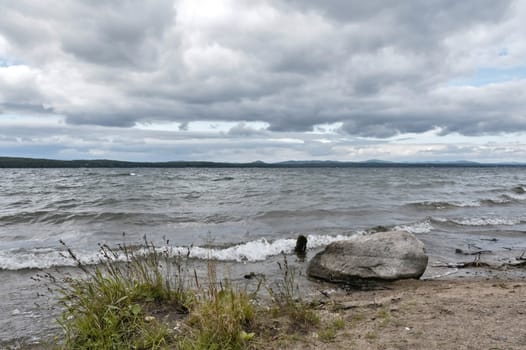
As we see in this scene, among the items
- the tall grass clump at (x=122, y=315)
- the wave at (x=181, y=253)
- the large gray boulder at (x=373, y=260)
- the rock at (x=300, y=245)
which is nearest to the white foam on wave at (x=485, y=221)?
the wave at (x=181, y=253)

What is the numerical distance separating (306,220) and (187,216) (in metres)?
6.07

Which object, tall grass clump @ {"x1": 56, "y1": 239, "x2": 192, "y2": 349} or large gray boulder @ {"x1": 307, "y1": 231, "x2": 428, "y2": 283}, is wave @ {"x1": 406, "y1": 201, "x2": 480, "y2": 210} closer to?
large gray boulder @ {"x1": 307, "y1": 231, "x2": 428, "y2": 283}

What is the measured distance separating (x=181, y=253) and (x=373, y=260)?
5540 millimetres

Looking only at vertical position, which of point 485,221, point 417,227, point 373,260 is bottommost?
point 485,221

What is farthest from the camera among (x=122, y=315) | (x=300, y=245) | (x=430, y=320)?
(x=300, y=245)

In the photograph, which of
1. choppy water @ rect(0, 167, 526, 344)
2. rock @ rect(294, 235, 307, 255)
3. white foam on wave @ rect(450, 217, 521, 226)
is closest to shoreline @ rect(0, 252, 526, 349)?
choppy water @ rect(0, 167, 526, 344)

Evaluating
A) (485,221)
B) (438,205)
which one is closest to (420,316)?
(485,221)

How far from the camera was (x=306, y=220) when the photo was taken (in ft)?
56.0

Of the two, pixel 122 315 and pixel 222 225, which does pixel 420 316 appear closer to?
pixel 122 315

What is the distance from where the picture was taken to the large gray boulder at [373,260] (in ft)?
25.1

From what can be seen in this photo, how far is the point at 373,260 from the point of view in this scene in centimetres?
776

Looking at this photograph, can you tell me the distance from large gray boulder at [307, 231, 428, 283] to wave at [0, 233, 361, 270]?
0.80 metres

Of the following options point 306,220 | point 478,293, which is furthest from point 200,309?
point 306,220

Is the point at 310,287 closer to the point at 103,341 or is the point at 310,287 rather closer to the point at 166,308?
the point at 166,308
